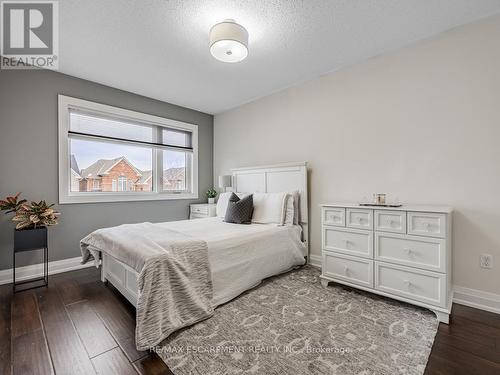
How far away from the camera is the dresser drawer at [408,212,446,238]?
1852mm

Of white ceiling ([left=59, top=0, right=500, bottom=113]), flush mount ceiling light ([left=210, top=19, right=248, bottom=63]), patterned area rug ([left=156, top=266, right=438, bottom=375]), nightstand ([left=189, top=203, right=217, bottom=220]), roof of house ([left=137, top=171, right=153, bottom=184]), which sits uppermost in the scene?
white ceiling ([left=59, top=0, right=500, bottom=113])

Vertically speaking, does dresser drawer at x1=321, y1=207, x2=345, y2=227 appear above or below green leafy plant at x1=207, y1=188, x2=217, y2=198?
below

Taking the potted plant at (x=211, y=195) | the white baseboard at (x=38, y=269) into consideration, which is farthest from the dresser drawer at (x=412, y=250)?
the white baseboard at (x=38, y=269)

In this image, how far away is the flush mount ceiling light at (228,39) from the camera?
6.47ft

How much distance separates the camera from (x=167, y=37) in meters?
2.29

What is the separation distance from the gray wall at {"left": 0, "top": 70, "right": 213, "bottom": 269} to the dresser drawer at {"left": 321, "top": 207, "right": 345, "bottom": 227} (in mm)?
2876

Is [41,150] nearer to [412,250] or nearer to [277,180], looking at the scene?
[277,180]

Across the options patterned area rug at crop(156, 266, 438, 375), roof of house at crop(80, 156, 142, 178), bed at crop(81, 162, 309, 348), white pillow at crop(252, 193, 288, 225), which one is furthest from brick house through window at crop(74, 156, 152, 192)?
patterned area rug at crop(156, 266, 438, 375)

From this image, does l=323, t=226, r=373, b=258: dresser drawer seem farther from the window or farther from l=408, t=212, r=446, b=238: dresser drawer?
the window

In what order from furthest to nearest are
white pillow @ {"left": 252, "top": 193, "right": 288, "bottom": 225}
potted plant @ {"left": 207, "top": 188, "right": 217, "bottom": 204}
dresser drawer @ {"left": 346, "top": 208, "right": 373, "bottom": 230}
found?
potted plant @ {"left": 207, "top": 188, "right": 217, "bottom": 204} → white pillow @ {"left": 252, "top": 193, "right": 288, "bottom": 225} → dresser drawer @ {"left": 346, "top": 208, "right": 373, "bottom": 230}

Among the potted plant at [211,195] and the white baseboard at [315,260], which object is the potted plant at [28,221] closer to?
the potted plant at [211,195]

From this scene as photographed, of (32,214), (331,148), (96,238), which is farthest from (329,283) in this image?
(32,214)

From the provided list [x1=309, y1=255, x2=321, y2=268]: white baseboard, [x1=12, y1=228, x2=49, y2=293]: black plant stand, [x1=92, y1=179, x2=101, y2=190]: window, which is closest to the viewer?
[x1=12, y1=228, x2=49, y2=293]: black plant stand

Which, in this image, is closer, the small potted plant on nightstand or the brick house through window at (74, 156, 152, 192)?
the small potted plant on nightstand
